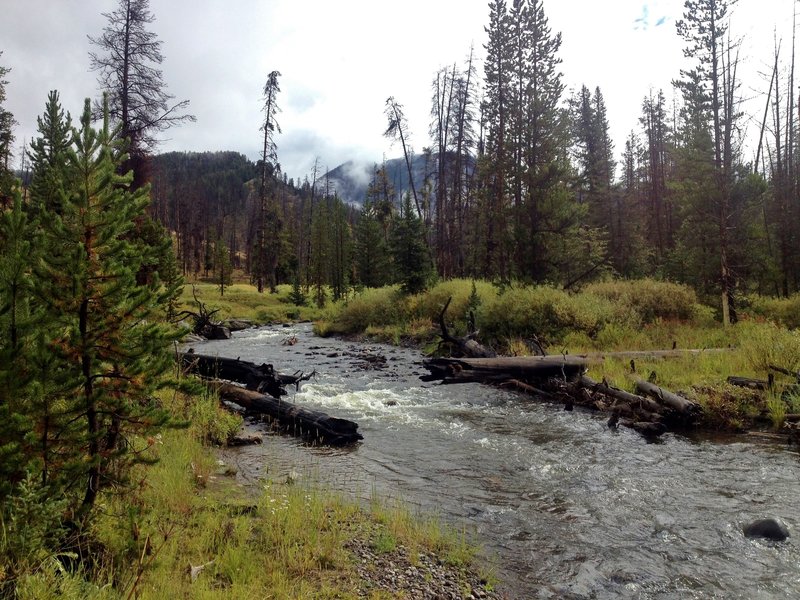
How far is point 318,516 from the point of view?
4984mm

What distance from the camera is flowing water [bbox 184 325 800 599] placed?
464cm

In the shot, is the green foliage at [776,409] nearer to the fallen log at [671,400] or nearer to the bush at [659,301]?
the fallen log at [671,400]

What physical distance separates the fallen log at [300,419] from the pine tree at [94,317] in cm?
474

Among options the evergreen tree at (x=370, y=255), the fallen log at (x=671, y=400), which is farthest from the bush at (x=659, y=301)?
the evergreen tree at (x=370, y=255)

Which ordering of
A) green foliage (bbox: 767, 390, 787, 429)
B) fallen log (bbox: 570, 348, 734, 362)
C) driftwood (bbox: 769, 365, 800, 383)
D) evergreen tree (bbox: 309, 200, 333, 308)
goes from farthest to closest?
evergreen tree (bbox: 309, 200, 333, 308) < fallen log (bbox: 570, 348, 734, 362) < driftwood (bbox: 769, 365, 800, 383) < green foliage (bbox: 767, 390, 787, 429)

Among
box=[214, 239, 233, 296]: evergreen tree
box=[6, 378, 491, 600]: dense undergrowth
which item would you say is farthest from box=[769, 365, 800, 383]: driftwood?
box=[214, 239, 233, 296]: evergreen tree

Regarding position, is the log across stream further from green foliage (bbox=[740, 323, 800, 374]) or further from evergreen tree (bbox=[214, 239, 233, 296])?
evergreen tree (bbox=[214, 239, 233, 296])

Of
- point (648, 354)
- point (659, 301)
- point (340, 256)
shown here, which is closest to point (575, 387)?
point (648, 354)

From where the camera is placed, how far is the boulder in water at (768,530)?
17.0 feet

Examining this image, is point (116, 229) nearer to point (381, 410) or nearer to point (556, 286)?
point (381, 410)

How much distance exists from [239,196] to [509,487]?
13127 centimetres

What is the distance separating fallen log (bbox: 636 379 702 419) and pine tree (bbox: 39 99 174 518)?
9.34 meters

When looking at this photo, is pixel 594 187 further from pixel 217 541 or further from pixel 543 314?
pixel 217 541

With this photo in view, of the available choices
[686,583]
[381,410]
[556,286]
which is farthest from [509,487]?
[556,286]
